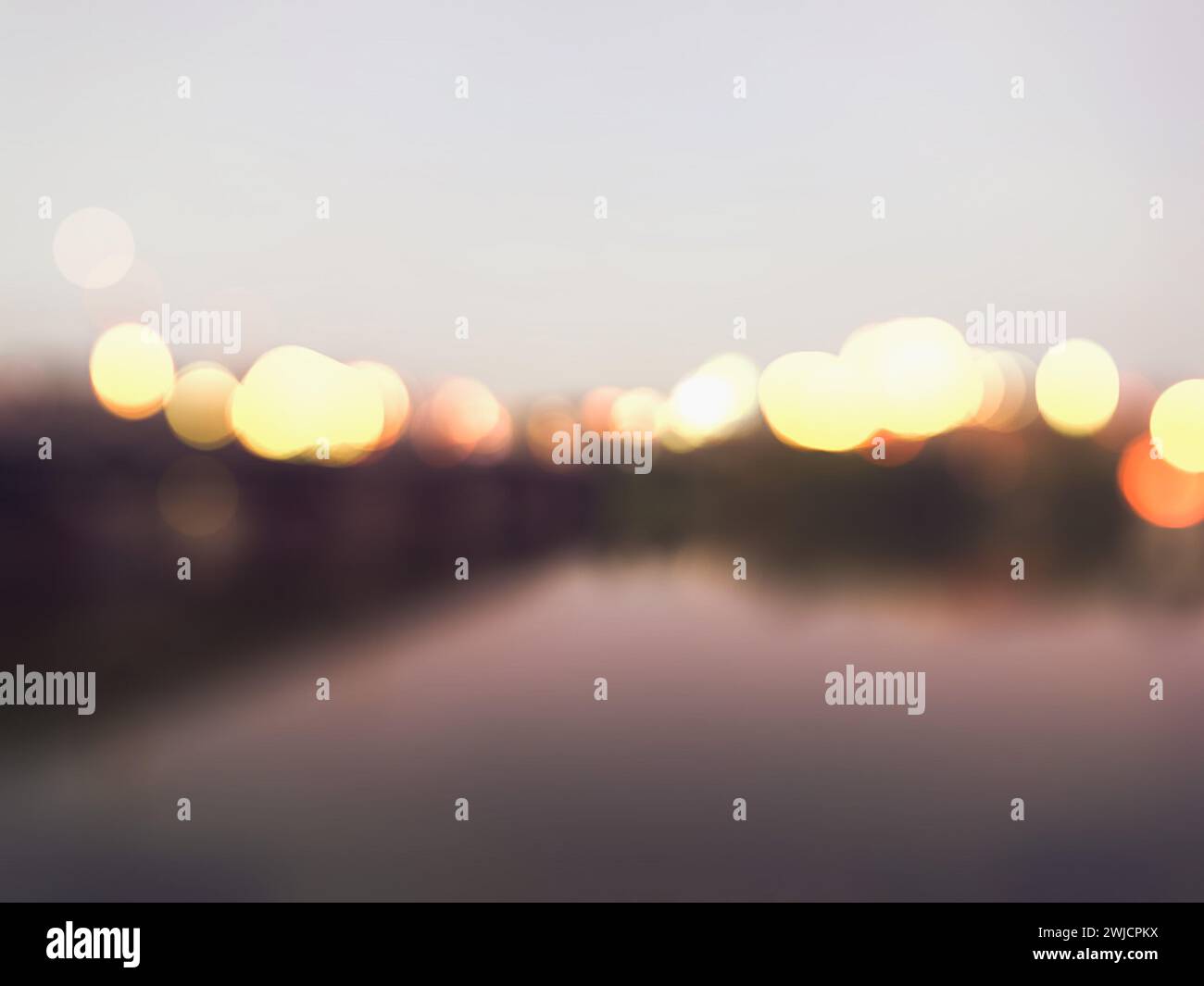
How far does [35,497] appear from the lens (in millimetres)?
2414

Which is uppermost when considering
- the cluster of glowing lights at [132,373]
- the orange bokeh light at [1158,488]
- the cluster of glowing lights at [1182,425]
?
the cluster of glowing lights at [132,373]

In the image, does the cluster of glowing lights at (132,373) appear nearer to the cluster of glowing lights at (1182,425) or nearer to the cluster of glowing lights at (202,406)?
the cluster of glowing lights at (202,406)

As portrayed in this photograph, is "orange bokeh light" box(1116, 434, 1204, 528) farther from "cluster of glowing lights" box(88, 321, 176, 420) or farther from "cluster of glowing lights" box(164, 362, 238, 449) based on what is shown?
"cluster of glowing lights" box(88, 321, 176, 420)

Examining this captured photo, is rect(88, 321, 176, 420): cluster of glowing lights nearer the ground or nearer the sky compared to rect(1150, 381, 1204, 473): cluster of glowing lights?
nearer the sky

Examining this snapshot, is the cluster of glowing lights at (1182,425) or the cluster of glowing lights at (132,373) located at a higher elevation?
the cluster of glowing lights at (132,373)

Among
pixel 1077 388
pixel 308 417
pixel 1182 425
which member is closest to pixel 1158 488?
pixel 1182 425

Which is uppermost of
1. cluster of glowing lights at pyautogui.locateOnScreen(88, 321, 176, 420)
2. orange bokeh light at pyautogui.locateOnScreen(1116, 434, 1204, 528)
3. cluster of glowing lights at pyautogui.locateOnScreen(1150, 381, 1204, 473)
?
cluster of glowing lights at pyautogui.locateOnScreen(88, 321, 176, 420)

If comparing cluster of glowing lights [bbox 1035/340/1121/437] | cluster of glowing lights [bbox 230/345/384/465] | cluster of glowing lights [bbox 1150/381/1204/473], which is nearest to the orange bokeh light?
cluster of glowing lights [bbox 1150/381/1204/473]

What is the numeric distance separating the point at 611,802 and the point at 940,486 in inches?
77.8

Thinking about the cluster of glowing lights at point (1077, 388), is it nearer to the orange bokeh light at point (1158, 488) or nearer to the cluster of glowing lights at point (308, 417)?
the orange bokeh light at point (1158, 488)

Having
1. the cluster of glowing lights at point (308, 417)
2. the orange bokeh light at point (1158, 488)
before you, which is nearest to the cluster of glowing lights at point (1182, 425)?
the orange bokeh light at point (1158, 488)

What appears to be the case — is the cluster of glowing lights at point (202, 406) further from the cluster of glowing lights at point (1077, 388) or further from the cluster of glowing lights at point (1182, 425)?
the cluster of glowing lights at point (1182, 425)
